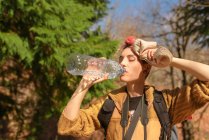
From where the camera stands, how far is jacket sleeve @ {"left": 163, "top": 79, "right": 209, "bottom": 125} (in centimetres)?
227

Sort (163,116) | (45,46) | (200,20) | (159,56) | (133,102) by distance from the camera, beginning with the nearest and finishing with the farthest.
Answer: (159,56)
(163,116)
(133,102)
(45,46)
(200,20)

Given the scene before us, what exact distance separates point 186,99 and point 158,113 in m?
0.19

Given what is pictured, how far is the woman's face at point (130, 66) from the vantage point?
8.36 ft

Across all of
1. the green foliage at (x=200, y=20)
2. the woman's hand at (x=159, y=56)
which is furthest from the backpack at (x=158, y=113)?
the green foliage at (x=200, y=20)

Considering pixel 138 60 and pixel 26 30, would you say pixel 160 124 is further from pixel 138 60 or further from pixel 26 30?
pixel 26 30

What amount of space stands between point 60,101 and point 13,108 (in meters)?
1.31

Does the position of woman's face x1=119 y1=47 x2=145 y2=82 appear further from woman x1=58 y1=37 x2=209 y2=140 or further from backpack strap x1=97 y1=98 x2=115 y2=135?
backpack strap x1=97 y1=98 x2=115 y2=135

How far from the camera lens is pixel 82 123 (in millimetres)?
2457

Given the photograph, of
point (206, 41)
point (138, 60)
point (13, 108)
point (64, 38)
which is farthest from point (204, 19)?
point (138, 60)

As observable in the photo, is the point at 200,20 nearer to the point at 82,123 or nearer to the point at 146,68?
the point at 146,68

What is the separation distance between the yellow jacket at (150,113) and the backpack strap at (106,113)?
0.02 metres

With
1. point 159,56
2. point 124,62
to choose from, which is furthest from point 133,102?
point 159,56

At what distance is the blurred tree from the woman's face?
15.6ft

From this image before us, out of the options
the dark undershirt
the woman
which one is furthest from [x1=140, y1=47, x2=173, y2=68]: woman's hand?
the dark undershirt
